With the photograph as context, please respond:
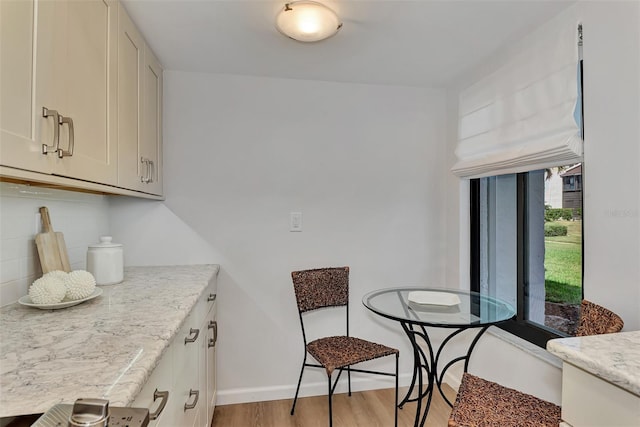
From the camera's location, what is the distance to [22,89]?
2.97 feet

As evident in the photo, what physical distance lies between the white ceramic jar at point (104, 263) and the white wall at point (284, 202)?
58cm

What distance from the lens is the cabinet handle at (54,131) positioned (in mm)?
989

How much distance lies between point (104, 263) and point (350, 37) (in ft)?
5.46

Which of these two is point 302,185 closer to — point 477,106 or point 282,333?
point 282,333

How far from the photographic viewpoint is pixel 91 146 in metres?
1.27

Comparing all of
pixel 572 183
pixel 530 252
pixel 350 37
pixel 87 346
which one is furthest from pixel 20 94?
pixel 530 252

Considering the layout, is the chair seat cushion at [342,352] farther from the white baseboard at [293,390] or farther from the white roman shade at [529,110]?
the white roman shade at [529,110]

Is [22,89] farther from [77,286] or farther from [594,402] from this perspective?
[594,402]

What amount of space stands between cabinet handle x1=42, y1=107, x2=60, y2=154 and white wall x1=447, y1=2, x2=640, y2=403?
1932 millimetres

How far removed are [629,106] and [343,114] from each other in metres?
1.60

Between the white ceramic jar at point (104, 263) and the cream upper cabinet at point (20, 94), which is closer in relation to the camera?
the cream upper cabinet at point (20, 94)

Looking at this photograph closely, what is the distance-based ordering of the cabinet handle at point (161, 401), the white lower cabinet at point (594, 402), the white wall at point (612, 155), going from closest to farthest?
1. the white lower cabinet at point (594, 402)
2. the cabinet handle at point (161, 401)
3. the white wall at point (612, 155)

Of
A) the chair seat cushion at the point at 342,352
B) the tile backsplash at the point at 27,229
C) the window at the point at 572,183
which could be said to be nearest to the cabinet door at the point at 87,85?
the tile backsplash at the point at 27,229

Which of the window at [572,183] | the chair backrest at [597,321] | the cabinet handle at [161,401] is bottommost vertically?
the cabinet handle at [161,401]
